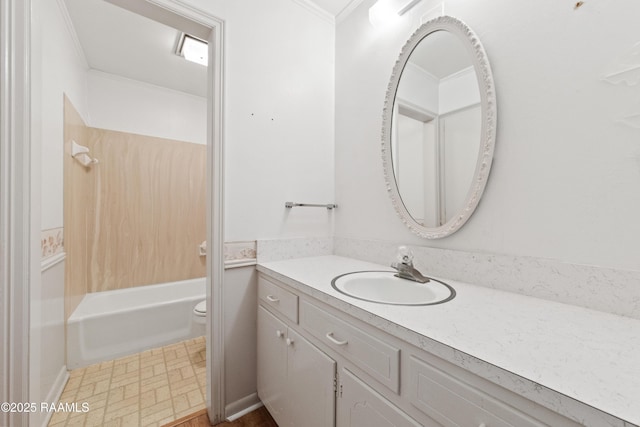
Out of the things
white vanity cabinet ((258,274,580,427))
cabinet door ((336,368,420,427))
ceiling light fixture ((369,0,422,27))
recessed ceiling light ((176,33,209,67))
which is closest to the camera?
white vanity cabinet ((258,274,580,427))

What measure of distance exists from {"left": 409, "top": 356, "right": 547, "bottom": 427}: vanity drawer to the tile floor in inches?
56.5

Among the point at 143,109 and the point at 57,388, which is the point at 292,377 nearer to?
the point at 57,388

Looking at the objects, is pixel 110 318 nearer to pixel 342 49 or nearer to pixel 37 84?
pixel 37 84

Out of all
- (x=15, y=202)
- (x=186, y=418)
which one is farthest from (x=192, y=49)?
(x=186, y=418)

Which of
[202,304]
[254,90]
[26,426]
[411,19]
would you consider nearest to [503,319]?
[411,19]

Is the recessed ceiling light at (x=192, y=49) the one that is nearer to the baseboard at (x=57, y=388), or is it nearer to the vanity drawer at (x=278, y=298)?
the vanity drawer at (x=278, y=298)

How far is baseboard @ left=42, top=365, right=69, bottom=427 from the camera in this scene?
1378mm

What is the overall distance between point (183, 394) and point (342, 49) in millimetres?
2498

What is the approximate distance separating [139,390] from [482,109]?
96.6 inches

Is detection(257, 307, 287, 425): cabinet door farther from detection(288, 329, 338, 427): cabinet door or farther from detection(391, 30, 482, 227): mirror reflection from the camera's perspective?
detection(391, 30, 482, 227): mirror reflection

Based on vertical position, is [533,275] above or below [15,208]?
below

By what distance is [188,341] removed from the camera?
7.44 ft

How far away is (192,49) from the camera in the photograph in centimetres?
209

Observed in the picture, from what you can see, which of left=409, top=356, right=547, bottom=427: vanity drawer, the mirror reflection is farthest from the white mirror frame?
left=409, top=356, right=547, bottom=427: vanity drawer
